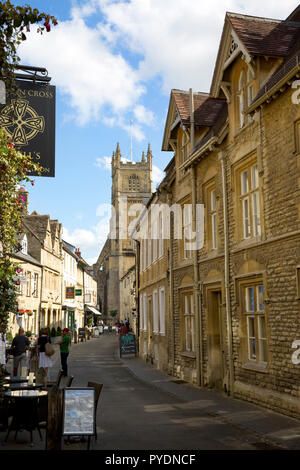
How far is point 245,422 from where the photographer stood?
9445 millimetres

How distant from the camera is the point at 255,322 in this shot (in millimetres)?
12031

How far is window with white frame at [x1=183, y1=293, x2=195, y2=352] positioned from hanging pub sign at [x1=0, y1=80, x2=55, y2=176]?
1058 cm

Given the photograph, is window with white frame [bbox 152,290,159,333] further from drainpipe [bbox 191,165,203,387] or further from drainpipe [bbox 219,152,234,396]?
drainpipe [bbox 219,152,234,396]

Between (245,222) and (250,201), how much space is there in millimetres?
598

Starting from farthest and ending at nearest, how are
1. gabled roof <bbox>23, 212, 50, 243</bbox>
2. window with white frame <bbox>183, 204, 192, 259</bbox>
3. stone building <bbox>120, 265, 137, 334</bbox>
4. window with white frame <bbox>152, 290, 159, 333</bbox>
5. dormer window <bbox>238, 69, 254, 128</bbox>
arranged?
stone building <bbox>120, 265, 137, 334</bbox>, gabled roof <bbox>23, 212, 50, 243</bbox>, window with white frame <bbox>152, 290, 159, 333</bbox>, window with white frame <bbox>183, 204, 192, 259</bbox>, dormer window <bbox>238, 69, 254, 128</bbox>

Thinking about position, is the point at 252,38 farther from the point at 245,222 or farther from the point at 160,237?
the point at 160,237

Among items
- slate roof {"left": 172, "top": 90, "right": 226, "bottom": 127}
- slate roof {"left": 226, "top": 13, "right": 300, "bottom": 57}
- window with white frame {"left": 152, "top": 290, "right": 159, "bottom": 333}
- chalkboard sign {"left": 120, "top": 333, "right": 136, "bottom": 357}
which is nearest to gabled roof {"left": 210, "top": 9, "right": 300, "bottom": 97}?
slate roof {"left": 226, "top": 13, "right": 300, "bottom": 57}

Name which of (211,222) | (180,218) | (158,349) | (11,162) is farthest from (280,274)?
(158,349)

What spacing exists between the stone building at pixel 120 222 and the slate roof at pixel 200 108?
82.2m

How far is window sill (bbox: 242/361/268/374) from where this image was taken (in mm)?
11131

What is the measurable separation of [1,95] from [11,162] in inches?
33.9

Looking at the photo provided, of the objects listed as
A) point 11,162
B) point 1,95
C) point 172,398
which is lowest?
point 172,398

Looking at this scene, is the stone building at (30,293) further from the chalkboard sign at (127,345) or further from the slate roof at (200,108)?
the slate roof at (200,108)
